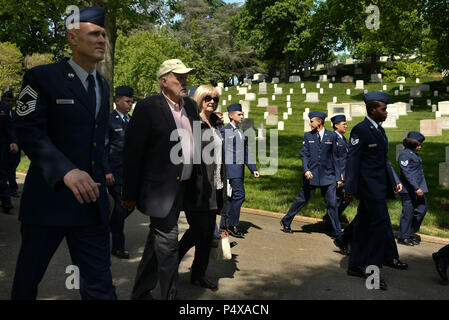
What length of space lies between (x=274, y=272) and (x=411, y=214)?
2951mm

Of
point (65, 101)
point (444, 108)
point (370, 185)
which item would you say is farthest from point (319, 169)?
point (444, 108)

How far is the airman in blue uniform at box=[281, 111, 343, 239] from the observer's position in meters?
7.88

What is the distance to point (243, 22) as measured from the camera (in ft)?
192

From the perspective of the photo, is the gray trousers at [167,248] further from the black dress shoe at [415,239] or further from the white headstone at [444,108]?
the white headstone at [444,108]

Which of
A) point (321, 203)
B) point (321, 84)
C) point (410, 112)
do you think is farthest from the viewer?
point (321, 84)

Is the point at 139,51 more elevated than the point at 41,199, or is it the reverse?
the point at 139,51

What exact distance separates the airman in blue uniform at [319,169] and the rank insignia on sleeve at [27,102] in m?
5.57

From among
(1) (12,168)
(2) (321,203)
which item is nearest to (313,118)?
(2) (321,203)

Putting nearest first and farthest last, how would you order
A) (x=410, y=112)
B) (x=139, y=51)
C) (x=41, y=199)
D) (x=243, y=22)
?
(x=41, y=199)
(x=410, y=112)
(x=139, y=51)
(x=243, y=22)

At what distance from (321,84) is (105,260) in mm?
Result: 41145

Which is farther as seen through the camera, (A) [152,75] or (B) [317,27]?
(A) [152,75]

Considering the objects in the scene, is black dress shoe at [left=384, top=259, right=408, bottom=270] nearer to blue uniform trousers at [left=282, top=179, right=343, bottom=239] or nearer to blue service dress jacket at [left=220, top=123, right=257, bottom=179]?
blue uniform trousers at [left=282, top=179, right=343, bottom=239]

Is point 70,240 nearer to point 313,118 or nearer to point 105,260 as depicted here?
point 105,260

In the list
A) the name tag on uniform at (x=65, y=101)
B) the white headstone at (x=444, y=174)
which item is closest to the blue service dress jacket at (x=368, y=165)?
the name tag on uniform at (x=65, y=101)
